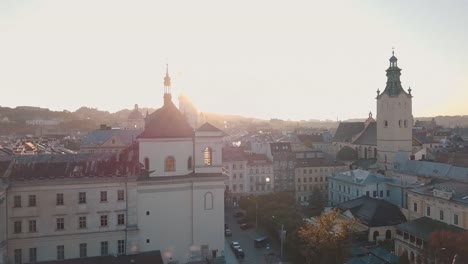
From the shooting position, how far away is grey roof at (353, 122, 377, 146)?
271 ft

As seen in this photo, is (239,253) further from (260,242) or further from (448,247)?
(448,247)

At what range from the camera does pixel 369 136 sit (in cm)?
8444

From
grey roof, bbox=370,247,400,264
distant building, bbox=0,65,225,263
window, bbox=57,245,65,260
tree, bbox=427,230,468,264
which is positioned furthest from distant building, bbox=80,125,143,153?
tree, bbox=427,230,468,264

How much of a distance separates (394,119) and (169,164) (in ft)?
167

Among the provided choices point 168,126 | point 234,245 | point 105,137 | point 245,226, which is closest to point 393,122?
point 245,226

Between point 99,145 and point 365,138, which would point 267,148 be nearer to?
point 365,138

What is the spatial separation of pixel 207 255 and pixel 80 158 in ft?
43.3

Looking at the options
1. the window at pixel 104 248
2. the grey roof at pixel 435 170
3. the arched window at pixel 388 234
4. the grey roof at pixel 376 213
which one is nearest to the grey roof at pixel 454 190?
the grey roof at pixel 376 213

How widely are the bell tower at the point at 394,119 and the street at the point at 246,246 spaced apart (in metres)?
30.7

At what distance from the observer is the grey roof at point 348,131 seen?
92.8m

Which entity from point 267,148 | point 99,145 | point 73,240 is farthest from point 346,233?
point 99,145

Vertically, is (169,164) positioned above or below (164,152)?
below

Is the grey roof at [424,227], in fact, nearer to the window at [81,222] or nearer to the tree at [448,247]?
the tree at [448,247]

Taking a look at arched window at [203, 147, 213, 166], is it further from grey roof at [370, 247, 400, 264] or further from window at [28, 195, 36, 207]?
grey roof at [370, 247, 400, 264]
